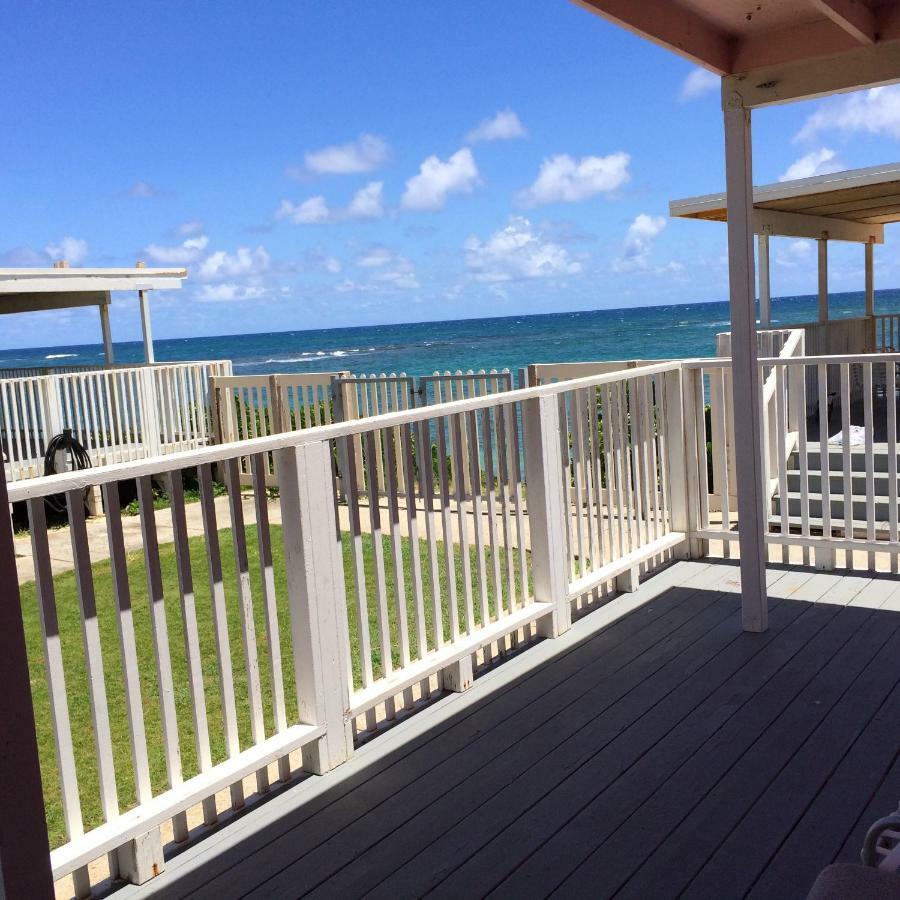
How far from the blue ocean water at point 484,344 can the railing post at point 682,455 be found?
39.6 meters

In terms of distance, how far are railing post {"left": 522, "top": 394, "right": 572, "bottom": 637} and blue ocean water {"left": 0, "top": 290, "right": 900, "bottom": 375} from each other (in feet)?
134

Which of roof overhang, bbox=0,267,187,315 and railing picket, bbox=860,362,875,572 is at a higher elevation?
roof overhang, bbox=0,267,187,315

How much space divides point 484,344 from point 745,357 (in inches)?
2154

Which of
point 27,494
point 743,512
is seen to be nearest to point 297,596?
point 27,494

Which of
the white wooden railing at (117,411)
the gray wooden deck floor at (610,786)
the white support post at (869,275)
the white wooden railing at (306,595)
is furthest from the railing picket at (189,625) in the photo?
the white support post at (869,275)

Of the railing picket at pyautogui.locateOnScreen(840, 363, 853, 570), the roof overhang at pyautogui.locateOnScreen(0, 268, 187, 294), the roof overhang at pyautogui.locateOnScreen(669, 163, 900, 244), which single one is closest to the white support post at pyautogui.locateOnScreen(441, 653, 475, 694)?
the railing picket at pyautogui.locateOnScreen(840, 363, 853, 570)

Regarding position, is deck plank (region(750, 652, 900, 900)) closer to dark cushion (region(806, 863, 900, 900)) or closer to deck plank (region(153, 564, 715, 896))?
dark cushion (region(806, 863, 900, 900))

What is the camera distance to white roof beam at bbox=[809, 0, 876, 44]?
312 cm

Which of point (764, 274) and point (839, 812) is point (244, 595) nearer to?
point (839, 812)

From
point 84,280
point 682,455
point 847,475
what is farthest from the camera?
point 84,280

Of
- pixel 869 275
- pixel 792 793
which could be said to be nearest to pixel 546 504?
pixel 792 793

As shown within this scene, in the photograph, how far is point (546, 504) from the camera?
4.07m

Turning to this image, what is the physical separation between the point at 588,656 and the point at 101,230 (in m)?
71.4

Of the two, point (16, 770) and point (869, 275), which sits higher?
point (869, 275)
